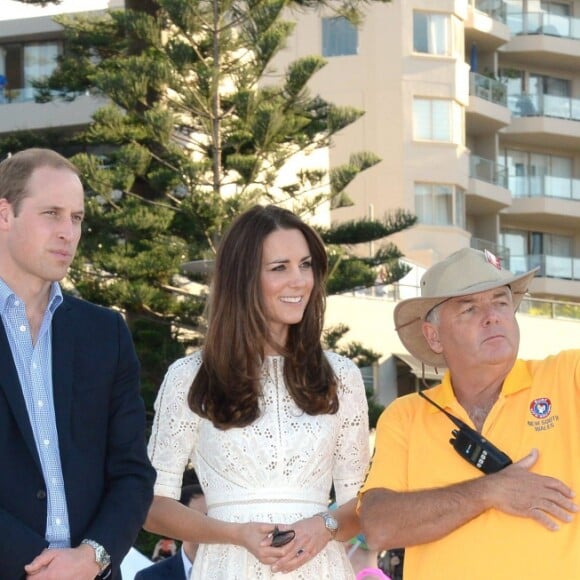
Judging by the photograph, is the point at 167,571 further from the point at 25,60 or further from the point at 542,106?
the point at 542,106

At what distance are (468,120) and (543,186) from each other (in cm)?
421

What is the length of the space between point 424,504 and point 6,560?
1.25m

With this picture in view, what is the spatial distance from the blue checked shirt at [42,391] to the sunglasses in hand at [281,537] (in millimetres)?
766

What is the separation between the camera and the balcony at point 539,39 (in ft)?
160

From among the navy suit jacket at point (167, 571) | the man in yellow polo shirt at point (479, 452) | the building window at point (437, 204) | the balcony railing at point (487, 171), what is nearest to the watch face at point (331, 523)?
the man in yellow polo shirt at point (479, 452)

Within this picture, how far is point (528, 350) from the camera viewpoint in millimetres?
37406

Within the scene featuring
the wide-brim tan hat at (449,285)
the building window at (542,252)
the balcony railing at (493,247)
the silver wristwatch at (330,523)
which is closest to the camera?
the wide-brim tan hat at (449,285)

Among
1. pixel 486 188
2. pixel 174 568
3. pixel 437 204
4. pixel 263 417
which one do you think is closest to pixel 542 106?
Answer: pixel 486 188

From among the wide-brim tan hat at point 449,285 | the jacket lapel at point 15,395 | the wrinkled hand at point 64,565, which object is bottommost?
the wrinkled hand at point 64,565

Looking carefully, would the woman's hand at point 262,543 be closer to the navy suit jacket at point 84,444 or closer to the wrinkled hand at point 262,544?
the wrinkled hand at point 262,544

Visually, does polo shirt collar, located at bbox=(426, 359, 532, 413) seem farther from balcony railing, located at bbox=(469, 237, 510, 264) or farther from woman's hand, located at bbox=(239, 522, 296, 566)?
balcony railing, located at bbox=(469, 237, 510, 264)

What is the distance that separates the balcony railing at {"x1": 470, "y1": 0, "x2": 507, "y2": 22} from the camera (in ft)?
155

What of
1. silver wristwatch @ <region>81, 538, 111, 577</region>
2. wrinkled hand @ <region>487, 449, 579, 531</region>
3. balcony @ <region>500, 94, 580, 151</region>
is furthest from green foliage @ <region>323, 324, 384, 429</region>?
balcony @ <region>500, 94, 580, 151</region>

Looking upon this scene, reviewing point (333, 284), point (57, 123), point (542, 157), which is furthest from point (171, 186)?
point (542, 157)
